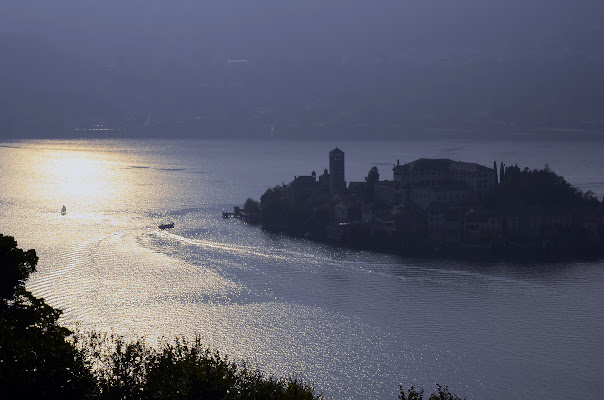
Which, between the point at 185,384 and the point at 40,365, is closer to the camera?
the point at 40,365

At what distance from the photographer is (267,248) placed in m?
25.5

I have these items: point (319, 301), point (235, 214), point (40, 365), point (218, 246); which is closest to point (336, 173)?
point (235, 214)

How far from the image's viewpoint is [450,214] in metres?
26.7

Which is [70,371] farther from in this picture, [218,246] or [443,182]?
[443,182]

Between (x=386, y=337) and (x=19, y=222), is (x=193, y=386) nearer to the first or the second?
(x=386, y=337)

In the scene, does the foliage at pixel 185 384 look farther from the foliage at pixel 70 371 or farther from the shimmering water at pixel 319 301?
the shimmering water at pixel 319 301

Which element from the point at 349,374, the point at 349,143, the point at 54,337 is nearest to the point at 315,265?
the point at 349,374

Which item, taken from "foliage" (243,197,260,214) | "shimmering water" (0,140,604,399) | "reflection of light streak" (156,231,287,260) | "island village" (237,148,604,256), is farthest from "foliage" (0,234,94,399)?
"foliage" (243,197,260,214)

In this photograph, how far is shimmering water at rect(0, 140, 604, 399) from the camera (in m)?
14.9

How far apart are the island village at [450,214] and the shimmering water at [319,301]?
4.85ft

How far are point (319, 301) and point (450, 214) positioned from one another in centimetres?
838

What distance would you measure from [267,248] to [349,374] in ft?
36.9

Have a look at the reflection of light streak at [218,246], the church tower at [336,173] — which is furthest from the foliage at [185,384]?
the church tower at [336,173]

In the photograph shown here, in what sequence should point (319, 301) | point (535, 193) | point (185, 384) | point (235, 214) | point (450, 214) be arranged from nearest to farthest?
point (185, 384) → point (319, 301) → point (450, 214) → point (535, 193) → point (235, 214)
